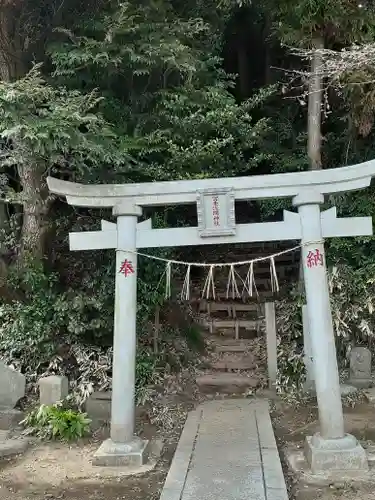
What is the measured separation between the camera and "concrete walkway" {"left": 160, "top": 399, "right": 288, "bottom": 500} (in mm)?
4551

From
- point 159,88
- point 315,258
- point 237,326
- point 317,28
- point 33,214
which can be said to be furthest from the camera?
point 237,326

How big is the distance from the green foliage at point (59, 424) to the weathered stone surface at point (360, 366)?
4.14 metres

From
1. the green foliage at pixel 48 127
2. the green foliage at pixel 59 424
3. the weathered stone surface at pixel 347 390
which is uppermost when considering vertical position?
the green foliage at pixel 48 127

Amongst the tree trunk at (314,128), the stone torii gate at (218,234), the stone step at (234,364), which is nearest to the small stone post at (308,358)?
the stone step at (234,364)

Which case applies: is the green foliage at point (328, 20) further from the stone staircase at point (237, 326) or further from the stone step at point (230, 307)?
the stone step at point (230, 307)

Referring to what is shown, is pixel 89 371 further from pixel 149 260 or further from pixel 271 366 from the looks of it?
pixel 271 366

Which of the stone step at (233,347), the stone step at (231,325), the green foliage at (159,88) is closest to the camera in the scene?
the green foliage at (159,88)

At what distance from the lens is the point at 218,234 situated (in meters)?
5.75

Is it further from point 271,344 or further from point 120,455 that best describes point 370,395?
point 120,455

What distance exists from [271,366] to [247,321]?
1788mm

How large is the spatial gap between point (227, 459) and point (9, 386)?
3.23 metres

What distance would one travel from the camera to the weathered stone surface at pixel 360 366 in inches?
313

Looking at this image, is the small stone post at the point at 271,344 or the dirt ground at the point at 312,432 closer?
the dirt ground at the point at 312,432

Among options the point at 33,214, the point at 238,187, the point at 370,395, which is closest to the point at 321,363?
the point at 238,187
